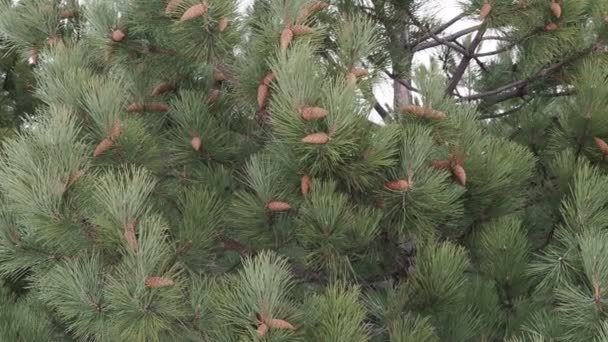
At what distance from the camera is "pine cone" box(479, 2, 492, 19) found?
1.95 m

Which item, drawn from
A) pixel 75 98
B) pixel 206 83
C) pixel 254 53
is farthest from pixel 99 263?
pixel 206 83

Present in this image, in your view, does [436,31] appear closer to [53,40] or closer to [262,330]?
[53,40]

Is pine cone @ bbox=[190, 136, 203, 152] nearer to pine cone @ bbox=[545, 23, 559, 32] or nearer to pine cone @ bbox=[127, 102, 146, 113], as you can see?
pine cone @ bbox=[127, 102, 146, 113]

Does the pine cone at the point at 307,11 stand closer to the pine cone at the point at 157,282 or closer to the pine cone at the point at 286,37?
the pine cone at the point at 286,37

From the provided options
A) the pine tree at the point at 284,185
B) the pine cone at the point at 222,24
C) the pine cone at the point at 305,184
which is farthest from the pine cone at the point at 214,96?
the pine cone at the point at 305,184

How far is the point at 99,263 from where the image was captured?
1618mm

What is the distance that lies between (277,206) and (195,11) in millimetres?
465

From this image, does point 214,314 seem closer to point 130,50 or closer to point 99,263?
point 99,263

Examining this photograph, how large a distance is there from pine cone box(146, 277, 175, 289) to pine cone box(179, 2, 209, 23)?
0.55 m

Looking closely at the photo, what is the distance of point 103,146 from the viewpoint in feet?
5.74

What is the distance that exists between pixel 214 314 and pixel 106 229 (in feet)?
0.92

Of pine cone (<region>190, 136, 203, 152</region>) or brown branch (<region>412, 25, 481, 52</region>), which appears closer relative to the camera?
pine cone (<region>190, 136, 203, 152</region>)

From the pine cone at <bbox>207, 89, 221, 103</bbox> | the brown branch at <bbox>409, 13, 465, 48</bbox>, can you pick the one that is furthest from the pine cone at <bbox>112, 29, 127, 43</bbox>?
the brown branch at <bbox>409, 13, 465, 48</bbox>

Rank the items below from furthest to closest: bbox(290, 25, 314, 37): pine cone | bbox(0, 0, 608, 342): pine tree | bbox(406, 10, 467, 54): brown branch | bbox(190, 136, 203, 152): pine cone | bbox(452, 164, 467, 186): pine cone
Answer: bbox(406, 10, 467, 54): brown branch
bbox(190, 136, 203, 152): pine cone
bbox(452, 164, 467, 186): pine cone
bbox(290, 25, 314, 37): pine cone
bbox(0, 0, 608, 342): pine tree
